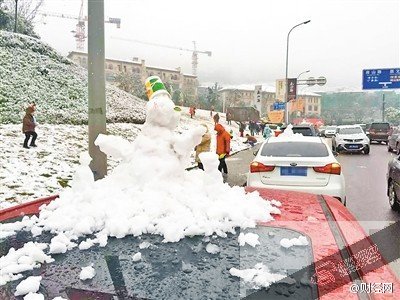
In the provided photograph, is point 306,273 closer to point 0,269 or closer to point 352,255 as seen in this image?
point 352,255

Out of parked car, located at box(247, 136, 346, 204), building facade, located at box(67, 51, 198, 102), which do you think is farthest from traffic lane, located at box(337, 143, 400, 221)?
building facade, located at box(67, 51, 198, 102)

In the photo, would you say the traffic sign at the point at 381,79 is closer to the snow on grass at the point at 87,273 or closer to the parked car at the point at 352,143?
the parked car at the point at 352,143

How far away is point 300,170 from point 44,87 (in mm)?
17763

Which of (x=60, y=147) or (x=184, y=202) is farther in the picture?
(x=60, y=147)

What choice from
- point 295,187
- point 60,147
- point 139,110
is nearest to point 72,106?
point 139,110

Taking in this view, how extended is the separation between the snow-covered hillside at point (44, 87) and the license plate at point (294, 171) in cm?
1316

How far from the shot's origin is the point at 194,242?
177 centimetres

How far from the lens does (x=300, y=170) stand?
19.1 feet

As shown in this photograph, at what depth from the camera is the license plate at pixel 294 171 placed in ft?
19.1

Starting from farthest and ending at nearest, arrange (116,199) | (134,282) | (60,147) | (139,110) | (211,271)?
(139,110) < (60,147) < (116,199) < (211,271) < (134,282)

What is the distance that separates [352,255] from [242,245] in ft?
1.77

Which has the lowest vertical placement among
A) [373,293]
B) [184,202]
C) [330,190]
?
[330,190]

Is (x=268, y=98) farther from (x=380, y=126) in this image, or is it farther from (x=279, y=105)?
(x=380, y=126)

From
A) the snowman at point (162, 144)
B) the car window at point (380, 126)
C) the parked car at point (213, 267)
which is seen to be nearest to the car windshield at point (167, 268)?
the parked car at point (213, 267)
